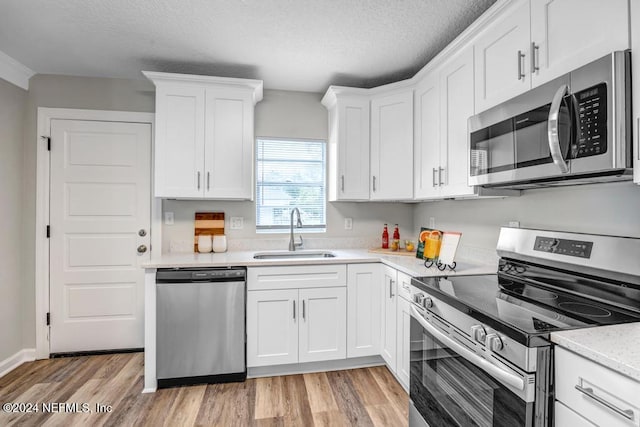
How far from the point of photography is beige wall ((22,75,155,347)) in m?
2.70

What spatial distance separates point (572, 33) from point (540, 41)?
0.16m

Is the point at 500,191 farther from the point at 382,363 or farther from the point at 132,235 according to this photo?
the point at 132,235

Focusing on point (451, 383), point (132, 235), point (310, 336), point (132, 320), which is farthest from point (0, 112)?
point (451, 383)

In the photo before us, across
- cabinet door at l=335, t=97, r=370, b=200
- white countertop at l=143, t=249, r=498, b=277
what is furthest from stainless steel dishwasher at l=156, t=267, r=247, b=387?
cabinet door at l=335, t=97, r=370, b=200

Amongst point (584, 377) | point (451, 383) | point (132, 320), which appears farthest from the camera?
point (132, 320)

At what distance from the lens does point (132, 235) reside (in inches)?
112

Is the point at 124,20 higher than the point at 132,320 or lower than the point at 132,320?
higher

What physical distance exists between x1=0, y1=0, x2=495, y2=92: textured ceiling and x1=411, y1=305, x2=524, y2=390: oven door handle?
178cm

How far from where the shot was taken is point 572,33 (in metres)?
1.23

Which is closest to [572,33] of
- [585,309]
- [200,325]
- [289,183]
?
[585,309]

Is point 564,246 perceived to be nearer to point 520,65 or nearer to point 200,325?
point 520,65

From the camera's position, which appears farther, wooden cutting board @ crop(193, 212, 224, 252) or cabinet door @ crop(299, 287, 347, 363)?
wooden cutting board @ crop(193, 212, 224, 252)

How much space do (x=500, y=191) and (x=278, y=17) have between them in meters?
1.69

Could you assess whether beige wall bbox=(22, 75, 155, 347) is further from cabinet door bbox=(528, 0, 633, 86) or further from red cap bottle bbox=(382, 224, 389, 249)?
cabinet door bbox=(528, 0, 633, 86)
